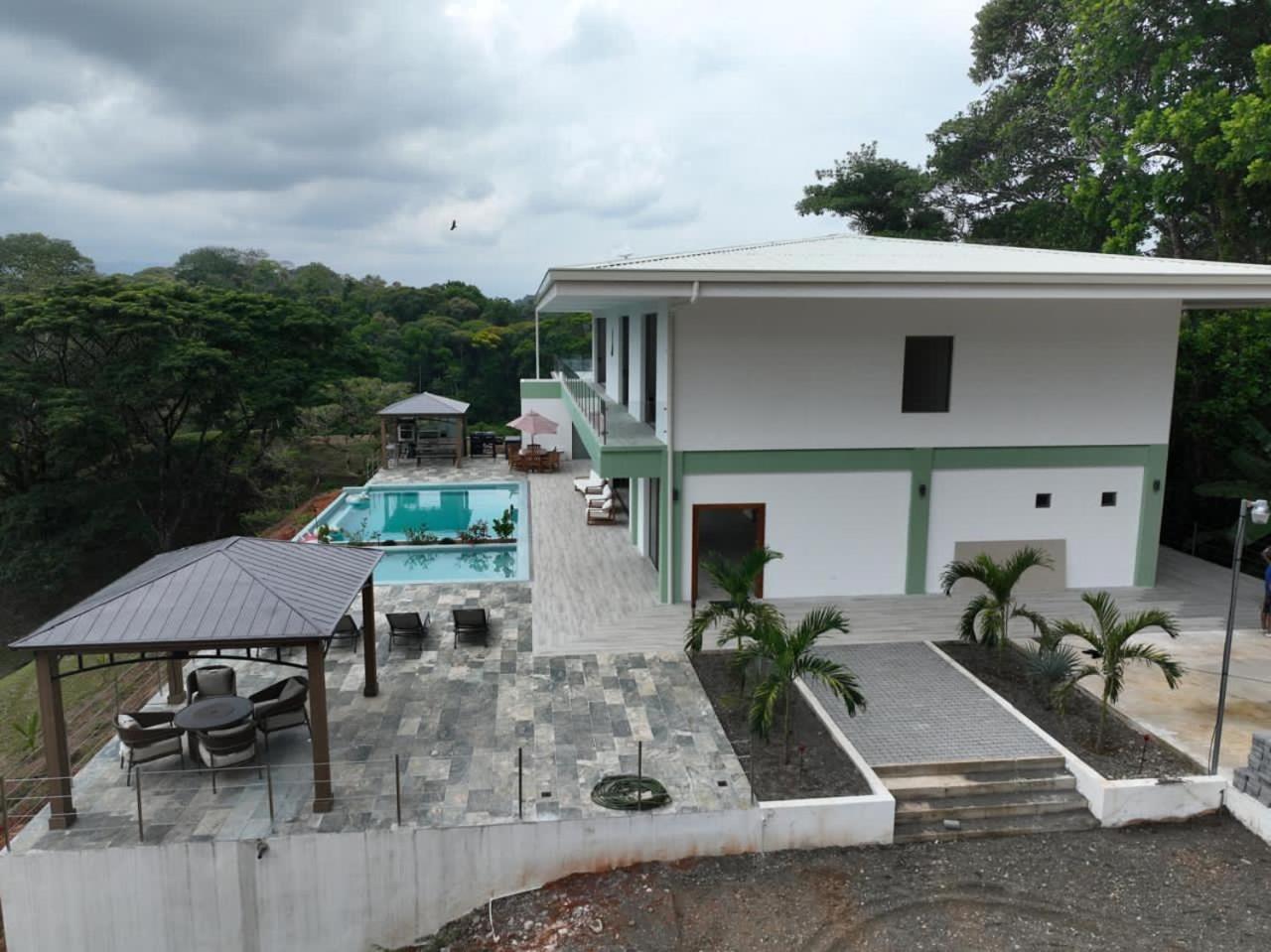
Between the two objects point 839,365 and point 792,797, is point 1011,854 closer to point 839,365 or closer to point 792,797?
point 792,797

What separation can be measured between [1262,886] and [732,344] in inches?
377

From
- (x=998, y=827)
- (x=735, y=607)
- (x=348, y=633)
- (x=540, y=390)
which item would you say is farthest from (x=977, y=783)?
(x=540, y=390)

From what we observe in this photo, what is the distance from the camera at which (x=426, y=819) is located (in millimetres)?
8258

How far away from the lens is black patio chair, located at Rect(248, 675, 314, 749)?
9.68 metres

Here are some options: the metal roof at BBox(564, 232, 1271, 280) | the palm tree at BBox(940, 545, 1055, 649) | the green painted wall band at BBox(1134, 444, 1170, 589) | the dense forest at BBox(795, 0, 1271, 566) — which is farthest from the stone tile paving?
the dense forest at BBox(795, 0, 1271, 566)

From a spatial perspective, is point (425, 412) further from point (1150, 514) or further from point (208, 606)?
point (1150, 514)

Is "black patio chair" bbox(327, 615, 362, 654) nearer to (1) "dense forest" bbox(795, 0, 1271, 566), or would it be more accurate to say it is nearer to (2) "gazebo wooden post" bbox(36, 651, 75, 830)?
(2) "gazebo wooden post" bbox(36, 651, 75, 830)

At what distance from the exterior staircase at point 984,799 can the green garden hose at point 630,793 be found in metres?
2.54

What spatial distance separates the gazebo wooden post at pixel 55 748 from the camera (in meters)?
8.14

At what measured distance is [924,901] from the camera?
25.7ft

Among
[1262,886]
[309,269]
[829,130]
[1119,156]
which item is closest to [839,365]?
[1262,886]

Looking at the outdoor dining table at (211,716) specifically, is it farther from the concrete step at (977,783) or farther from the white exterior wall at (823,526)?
the white exterior wall at (823,526)

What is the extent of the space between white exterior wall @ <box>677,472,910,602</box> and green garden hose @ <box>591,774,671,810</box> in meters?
5.94

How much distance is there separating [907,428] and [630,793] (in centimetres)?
874
